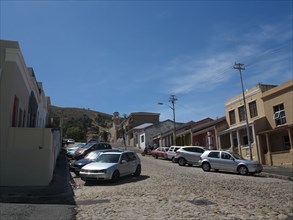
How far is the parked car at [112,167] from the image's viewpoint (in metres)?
15.9

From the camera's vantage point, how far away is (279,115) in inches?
1131

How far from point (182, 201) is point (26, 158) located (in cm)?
859

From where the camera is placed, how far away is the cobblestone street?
30.6 ft

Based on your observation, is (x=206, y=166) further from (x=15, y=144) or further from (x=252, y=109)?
(x=15, y=144)

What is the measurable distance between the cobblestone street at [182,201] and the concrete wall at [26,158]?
2.25 meters

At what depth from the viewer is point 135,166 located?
62.1ft

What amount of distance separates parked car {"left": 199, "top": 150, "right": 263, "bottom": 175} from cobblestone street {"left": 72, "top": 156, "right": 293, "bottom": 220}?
5.19 m

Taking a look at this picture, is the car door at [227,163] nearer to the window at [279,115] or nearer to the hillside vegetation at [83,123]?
the window at [279,115]

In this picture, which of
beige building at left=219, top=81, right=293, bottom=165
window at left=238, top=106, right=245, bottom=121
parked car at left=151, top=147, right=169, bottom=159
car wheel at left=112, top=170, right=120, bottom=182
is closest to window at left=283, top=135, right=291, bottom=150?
beige building at left=219, top=81, right=293, bottom=165

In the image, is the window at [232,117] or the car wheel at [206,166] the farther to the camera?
the window at [232,117]

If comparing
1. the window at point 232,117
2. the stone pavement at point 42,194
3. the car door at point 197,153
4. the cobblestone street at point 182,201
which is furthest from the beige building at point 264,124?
the stone pavement at point 42,194

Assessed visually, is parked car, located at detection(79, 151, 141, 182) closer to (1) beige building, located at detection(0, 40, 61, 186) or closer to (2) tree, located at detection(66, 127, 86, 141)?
(1) beige building, located at detection(0, 40, 61, 186)

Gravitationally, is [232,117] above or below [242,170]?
above

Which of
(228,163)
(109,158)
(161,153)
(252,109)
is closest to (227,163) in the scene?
(228,163)
